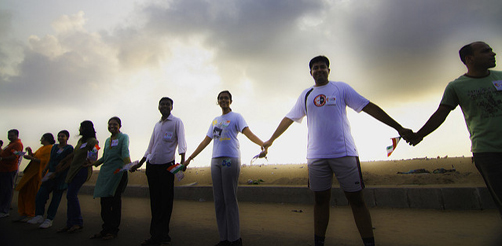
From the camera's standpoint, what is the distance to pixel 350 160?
8.71ft

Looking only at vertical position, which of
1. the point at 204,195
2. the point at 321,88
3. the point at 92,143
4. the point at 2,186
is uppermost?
the point at 321,88

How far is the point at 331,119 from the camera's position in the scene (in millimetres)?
2775

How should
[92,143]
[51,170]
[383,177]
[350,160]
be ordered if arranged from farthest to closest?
[383,177], [51,170], [92,143], [350,160]

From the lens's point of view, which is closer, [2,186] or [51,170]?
[51,170]

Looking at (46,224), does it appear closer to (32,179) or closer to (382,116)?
(32,179)

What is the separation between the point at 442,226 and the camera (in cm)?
443

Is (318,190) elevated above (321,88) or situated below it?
below

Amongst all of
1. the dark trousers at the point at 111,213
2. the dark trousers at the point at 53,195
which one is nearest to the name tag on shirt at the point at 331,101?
the dark trousers at the point at 111,213

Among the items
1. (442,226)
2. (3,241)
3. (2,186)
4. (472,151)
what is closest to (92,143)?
(3,241)

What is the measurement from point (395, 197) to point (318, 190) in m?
4.65

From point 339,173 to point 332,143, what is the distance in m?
0.30

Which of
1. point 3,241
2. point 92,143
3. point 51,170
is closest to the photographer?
point 3,241

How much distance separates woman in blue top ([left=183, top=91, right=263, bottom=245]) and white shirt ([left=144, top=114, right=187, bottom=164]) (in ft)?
2.18

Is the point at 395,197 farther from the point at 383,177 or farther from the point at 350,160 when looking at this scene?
the point at 350,160
